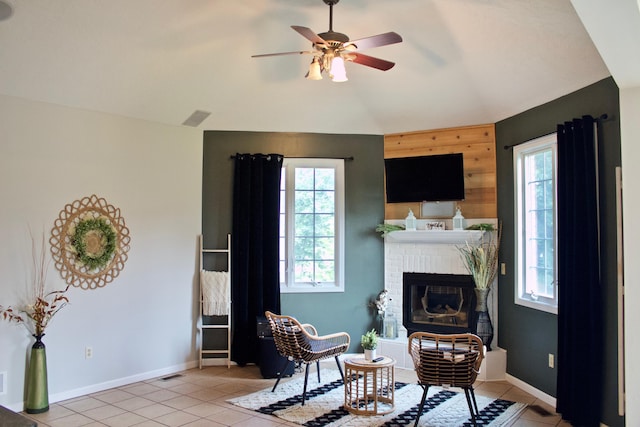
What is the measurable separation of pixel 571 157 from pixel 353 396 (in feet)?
9.14

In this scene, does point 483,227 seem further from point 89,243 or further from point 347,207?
point 89,243

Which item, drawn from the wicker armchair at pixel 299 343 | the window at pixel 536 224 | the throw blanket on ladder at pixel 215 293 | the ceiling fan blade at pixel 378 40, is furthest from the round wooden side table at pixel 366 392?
the ceiling fan blade at pixel 378 40

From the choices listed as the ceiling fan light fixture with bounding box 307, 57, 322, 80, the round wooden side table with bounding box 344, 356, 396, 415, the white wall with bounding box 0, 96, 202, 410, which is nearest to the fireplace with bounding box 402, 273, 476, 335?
the round wooden side table with bounding box 344, 356, 396, 415

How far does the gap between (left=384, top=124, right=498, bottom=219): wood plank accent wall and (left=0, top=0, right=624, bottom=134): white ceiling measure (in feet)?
0.49

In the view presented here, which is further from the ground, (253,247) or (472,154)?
(472,154)

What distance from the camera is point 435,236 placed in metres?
5.76

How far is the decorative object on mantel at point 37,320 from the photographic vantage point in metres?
4.36

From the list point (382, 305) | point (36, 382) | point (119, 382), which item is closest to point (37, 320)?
point (36, 382)

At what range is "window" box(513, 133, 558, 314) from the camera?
15.6ft

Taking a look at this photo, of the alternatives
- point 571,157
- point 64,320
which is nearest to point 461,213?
point 571,157

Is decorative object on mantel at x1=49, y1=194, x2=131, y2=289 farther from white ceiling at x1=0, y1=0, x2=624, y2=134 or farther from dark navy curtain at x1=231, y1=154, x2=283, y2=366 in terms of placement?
dark navy curtain at x1=231, y1=154, x2=283, y2=366

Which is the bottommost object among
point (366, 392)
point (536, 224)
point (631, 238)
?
point (366, 392)

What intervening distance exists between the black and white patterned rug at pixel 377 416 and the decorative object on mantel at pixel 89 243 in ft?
5.92

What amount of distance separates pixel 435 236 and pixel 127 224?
10.8ft
